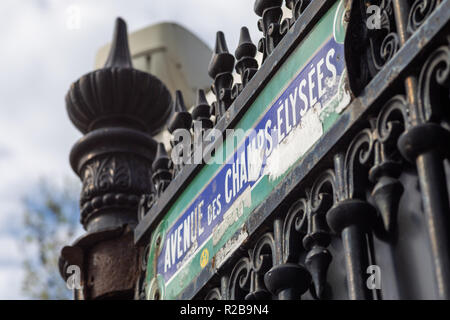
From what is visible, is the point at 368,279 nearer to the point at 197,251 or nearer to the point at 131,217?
the point at 197,251

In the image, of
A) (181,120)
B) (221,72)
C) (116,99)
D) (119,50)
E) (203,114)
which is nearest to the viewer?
(221,72)

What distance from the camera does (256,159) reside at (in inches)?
189

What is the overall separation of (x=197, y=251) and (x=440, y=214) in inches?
80.8

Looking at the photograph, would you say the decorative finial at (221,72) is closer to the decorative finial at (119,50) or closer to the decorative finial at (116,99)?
the decorative finial at (116,99)

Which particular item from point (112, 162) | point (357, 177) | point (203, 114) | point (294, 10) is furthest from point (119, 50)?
point (357, 177)

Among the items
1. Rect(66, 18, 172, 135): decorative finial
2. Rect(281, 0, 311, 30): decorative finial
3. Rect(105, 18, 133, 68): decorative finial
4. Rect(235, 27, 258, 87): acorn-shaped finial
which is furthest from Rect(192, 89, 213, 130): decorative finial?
Rect(105, 18, 133, 68): decorative finial

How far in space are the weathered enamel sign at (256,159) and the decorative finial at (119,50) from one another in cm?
146

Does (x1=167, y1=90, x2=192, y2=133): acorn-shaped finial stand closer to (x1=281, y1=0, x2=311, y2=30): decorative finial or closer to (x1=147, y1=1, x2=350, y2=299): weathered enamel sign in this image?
(x1=147, y1=1, x2=350, y2=299): weathered enamel sign

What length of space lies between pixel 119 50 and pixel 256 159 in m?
2.52

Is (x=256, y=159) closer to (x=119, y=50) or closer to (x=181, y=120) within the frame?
(x=181, y=120)

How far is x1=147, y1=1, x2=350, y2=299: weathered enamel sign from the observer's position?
4316 millimetres

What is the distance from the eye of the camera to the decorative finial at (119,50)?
6913 mm

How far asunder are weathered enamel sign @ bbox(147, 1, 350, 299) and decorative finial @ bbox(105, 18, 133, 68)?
4.79ft

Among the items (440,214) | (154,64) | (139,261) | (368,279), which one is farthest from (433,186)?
(154,64)
